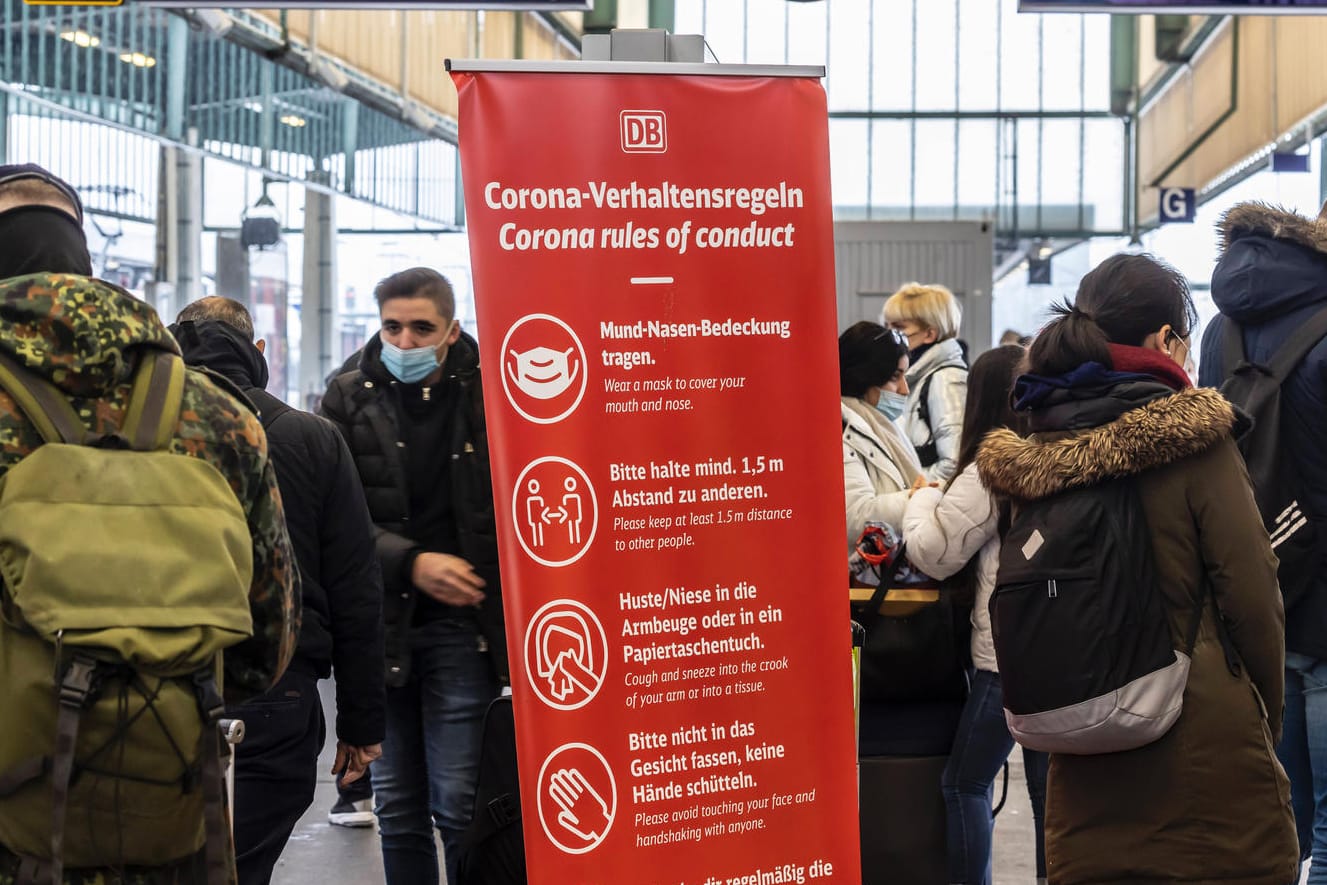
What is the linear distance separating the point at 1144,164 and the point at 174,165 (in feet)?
45.9

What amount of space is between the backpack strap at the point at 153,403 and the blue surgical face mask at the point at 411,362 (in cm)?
146

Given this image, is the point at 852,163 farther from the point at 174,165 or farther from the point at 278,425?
the point at 278,425

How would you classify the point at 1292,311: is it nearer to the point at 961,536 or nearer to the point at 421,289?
the point at 961,536

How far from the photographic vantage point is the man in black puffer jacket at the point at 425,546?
12.0ft

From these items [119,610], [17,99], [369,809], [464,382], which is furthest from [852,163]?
[119,610]

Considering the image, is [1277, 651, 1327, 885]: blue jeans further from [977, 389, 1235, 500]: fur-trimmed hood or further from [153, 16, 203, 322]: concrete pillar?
[153, 16, 203, 322]: concrete pillar

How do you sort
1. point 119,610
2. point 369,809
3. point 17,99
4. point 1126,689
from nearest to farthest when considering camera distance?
point 119,610, point 1126,689, point 369,809, point 17,99

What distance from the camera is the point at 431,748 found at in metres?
3.73

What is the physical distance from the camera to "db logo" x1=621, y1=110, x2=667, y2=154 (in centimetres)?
283

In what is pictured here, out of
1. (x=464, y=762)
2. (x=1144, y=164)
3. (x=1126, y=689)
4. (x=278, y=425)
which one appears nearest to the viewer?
(x=1126, y=689)

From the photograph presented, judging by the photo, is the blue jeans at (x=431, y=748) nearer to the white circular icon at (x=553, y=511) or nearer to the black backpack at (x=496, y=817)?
the black backpack at (x=496, y=817)

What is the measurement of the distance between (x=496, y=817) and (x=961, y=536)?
1.47m

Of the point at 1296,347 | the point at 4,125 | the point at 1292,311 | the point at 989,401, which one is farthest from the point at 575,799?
the point at 4,125

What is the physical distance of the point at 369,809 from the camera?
19.8 feet
